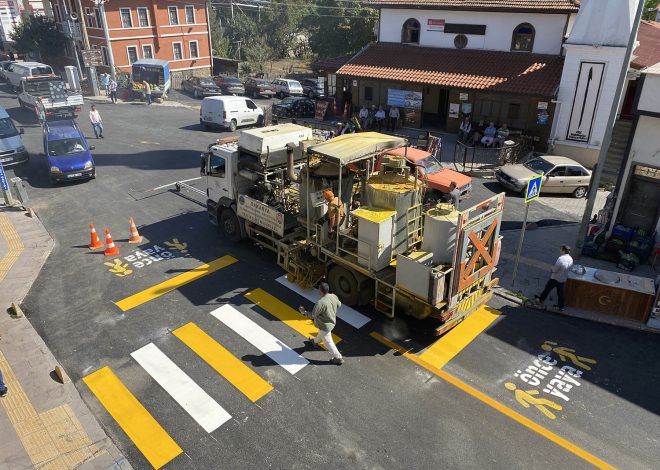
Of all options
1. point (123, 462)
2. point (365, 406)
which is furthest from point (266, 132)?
point (123, 462)

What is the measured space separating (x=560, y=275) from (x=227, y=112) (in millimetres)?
21477

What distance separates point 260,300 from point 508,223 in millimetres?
9255

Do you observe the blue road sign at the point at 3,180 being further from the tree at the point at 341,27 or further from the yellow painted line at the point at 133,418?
the tree at the point at 341,27

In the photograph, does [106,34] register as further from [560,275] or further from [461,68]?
[560,275]

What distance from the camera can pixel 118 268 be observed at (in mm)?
12922

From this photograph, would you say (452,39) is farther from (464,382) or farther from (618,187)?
(464,382)

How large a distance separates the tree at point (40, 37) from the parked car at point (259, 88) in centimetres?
2267

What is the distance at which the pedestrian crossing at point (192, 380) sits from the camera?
7.84 meters

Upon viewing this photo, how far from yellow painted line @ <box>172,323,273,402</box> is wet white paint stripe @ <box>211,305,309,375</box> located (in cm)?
56

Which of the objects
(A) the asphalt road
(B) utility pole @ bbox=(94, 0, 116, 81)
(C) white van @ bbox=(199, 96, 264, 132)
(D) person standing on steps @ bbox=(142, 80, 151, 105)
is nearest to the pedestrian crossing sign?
(A) the asphalt road

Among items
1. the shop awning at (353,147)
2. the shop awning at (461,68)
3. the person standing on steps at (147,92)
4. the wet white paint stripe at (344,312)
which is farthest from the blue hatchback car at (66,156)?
the person standing on steps at (147,92)

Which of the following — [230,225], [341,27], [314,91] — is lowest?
[230,225]

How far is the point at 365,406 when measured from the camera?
27.5 feet

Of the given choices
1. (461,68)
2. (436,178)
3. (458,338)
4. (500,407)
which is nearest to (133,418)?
(500,407)
